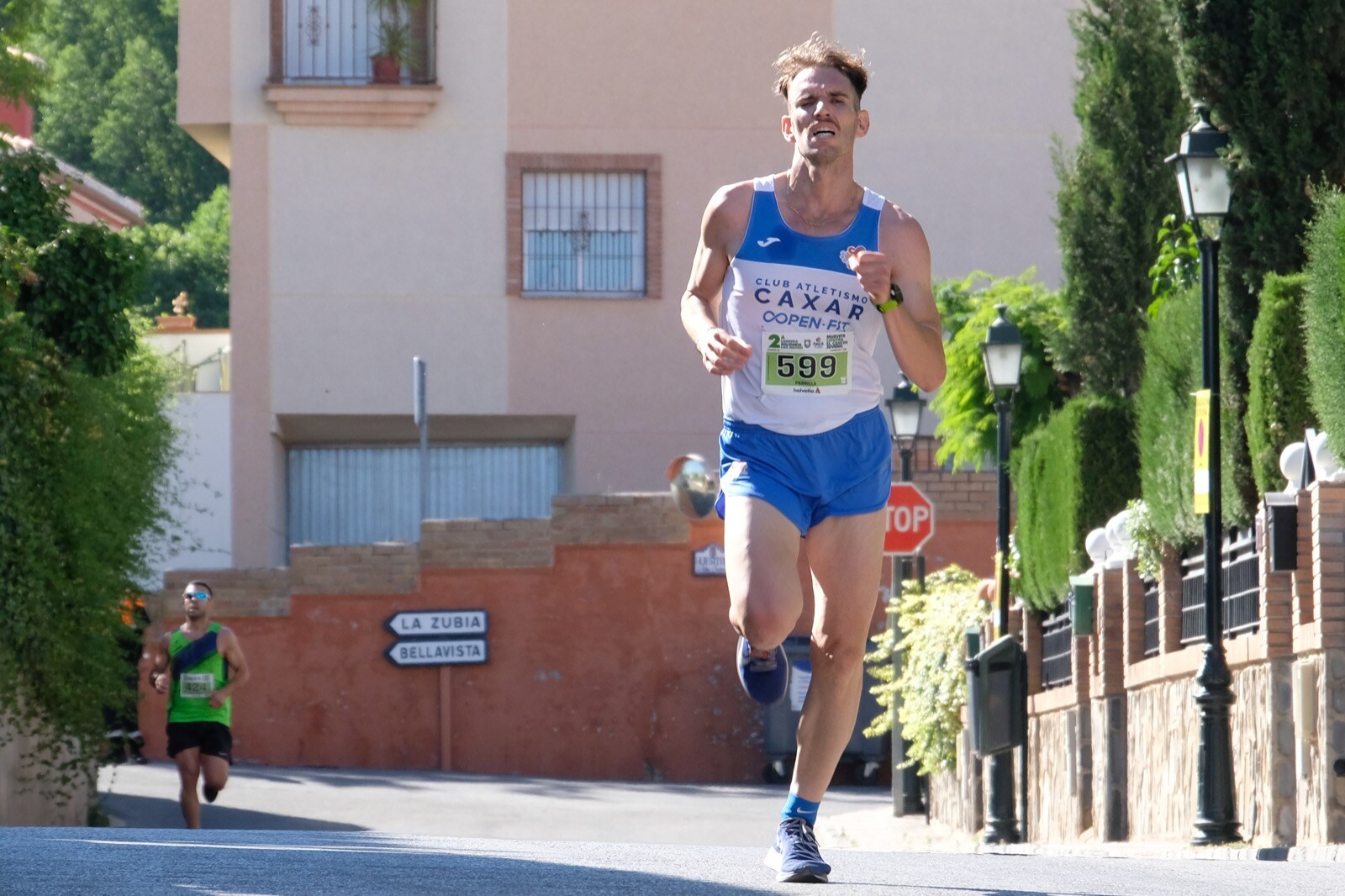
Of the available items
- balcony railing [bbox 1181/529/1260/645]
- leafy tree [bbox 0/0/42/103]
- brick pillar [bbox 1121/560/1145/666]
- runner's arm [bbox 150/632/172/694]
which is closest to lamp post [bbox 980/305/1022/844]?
brick pillar [bbox 1121/560/1145/666]

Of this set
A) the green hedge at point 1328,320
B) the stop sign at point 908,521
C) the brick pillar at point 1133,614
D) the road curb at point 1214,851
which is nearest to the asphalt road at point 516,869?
the road curb at point 1214,851

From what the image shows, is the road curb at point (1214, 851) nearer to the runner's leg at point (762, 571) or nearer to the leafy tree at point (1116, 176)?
the runner's leg at point (762, 571)

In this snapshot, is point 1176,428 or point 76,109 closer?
point 1176,428

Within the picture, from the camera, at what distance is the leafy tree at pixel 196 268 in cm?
4862

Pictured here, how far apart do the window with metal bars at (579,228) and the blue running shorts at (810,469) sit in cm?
2530

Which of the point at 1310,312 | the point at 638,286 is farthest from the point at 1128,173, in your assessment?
the point at 638,286

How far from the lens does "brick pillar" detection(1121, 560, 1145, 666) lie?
46.4 ft

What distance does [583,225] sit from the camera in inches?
1236

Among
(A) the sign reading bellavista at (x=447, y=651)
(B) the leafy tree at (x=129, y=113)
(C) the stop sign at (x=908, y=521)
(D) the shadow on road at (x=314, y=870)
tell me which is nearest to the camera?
(D) the shadow on road at (x=314, y=870)

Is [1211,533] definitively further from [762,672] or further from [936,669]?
[936,669]

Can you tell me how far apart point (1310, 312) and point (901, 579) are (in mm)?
12297

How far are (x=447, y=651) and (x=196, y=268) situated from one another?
2423 cm

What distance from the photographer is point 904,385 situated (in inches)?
865

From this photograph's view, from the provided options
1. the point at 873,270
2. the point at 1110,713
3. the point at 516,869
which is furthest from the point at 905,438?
the point at 873,270
